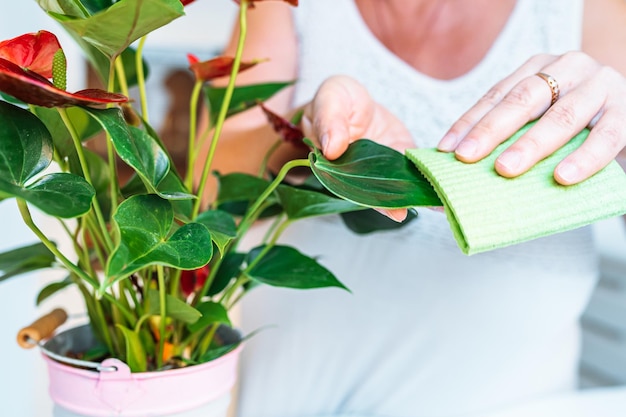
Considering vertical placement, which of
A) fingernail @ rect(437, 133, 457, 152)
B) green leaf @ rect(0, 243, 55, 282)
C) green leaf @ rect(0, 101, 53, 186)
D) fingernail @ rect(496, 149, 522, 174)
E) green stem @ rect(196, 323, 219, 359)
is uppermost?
green leaf @ rect(0, 101, 53, 186)

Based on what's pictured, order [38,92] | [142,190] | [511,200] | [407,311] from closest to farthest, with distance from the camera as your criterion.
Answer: [38,92], [511,200], [142,190], [407,311]

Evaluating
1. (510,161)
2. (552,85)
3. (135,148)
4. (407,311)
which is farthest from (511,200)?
(407,311)

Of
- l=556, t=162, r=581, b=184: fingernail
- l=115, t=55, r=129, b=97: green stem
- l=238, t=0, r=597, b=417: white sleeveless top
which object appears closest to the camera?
l=556, t=162, r=581, b=184: fingernail

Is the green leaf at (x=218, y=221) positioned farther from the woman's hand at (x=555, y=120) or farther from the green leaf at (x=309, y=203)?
the woman's hand at (x=555, y=120)

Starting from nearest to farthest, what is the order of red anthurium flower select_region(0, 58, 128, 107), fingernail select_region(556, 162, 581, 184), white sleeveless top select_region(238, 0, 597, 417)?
1. red anthurium flower select_region(0, 58, 128, 107)
2. fingernail select_region(556, 162, 581, 184)
3. white sleeveless top select_region(238, 0, 597, 417)

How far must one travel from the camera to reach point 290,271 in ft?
1.74

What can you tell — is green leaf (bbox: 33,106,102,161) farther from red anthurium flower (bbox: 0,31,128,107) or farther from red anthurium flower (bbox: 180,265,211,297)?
red anthurium flower (bbox: 180,265,211,297)

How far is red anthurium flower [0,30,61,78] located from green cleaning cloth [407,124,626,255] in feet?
0.85

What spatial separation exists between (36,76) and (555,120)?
0.36 m

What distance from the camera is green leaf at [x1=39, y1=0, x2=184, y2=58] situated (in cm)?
32

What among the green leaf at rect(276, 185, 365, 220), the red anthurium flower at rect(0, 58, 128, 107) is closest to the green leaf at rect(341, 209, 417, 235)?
the green leaf at rect(276, 185, 365, 220)

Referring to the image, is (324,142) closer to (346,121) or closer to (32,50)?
(346,121)

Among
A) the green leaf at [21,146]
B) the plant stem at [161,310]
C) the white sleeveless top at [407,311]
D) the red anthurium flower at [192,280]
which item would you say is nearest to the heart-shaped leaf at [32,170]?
the green leaf at [21,146]

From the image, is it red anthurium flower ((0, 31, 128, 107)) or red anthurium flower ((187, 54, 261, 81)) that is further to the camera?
red anthurium flower ((187, 54, 261, 81))
